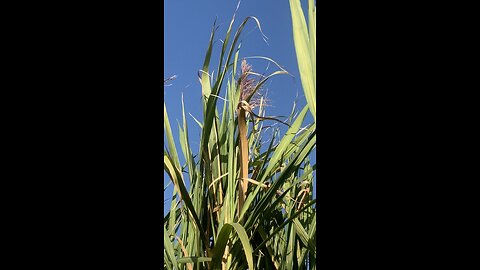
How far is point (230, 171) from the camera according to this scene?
A: 863mm

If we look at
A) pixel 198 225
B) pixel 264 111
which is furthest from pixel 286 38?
pixel 198 225

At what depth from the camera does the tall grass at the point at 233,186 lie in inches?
31.8

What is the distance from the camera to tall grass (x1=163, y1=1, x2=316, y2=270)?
2.65ft

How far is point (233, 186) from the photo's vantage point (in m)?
0.86

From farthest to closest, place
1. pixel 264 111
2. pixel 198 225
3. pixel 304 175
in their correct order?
pixel 264 111
pixel 304 175
pixel 198 225
